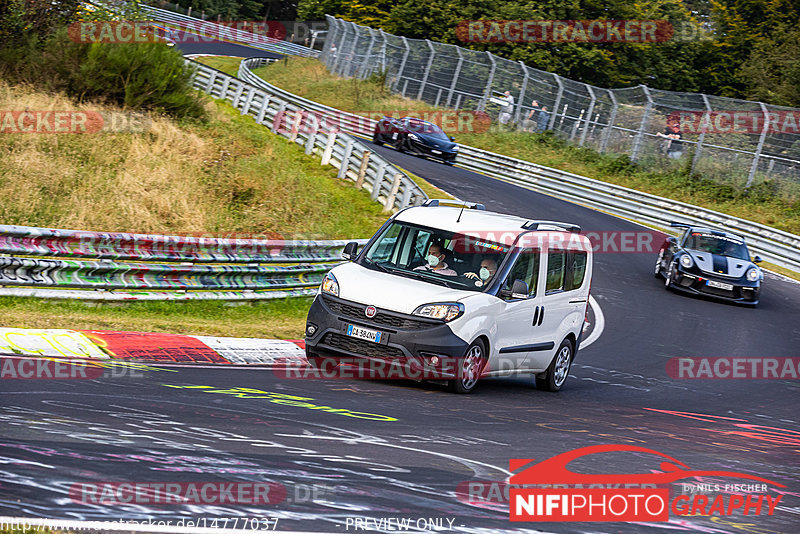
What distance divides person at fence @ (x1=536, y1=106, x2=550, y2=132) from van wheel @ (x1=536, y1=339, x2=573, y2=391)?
28477 millimetres

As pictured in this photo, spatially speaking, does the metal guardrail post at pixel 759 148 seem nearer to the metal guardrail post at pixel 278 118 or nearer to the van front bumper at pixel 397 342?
the metal guardrail post at pixel 278 118

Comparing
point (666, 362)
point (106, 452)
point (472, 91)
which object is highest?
point (472, 91)

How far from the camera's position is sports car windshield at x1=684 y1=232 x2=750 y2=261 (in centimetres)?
2173

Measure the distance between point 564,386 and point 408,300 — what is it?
3581 millimetres

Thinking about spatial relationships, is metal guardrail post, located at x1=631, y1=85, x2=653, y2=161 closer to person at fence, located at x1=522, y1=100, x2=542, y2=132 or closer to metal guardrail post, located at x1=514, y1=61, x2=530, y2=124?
person at fence, located at x1=522, y1=100, x2=542, y2=132

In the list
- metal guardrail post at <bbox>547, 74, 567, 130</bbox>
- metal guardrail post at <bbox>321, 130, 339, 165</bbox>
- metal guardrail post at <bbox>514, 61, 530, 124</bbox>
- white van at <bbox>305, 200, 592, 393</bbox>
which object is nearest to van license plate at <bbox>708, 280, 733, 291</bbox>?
white van at <bbox>305, 200, 592, 393</bbox>

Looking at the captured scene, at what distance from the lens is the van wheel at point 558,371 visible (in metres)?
11.4

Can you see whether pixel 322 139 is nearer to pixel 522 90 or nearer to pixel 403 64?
pixel 522 90

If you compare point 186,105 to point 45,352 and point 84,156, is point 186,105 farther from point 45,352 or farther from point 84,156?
point 45,352

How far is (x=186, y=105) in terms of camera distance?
77.0 ft

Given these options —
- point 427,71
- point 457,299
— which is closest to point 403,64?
point 427,71

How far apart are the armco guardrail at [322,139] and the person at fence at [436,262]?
1022 centimetres

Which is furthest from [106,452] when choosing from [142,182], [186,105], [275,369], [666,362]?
[186,105]

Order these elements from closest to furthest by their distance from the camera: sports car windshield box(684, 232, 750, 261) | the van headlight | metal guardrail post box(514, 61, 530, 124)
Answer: the van headlight < sports car windshield box(684, 232, 750, 261) < metal guardrail post box(514, 61, 530, 124)
